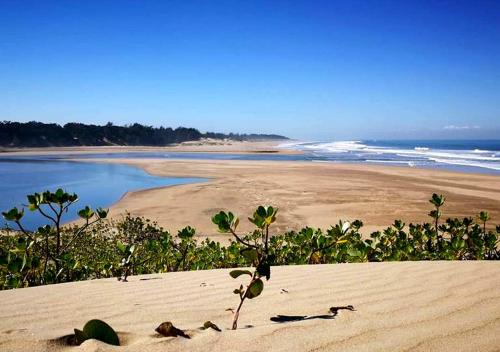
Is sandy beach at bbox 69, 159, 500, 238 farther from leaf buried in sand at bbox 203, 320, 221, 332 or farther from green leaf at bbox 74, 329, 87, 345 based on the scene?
green leaf at bbox 74, 329, 87, 345

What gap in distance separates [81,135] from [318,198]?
67511 mm

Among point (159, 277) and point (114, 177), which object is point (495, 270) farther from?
point (114, 177)

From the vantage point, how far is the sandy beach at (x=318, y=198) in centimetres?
1220

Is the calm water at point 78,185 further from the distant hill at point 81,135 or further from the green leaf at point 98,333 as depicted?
the distant hill at point 81,135

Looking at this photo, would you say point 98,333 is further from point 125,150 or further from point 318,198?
point 125,150

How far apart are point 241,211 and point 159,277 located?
963 cm

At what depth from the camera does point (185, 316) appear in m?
2.06

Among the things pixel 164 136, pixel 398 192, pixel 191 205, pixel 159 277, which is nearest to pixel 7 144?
pixel 164 136

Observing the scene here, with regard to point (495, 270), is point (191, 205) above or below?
below

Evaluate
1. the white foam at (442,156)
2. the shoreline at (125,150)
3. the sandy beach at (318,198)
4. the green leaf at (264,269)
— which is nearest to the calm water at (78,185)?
the sandy beach at (318,198)

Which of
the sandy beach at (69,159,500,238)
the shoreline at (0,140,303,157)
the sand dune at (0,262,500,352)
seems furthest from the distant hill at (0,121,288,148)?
the sand dune at (0,262,500,352)

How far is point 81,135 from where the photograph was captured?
238 feet

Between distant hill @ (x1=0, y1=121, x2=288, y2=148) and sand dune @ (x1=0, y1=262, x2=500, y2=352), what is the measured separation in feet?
222

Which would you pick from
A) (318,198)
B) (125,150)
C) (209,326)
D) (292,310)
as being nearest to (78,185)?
(318,198)
